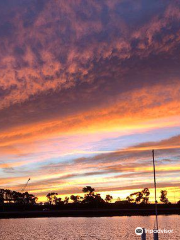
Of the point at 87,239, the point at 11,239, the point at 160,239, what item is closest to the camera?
the point at 160,239

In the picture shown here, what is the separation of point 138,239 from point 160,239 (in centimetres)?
681

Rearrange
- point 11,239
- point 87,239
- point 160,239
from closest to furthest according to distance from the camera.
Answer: point 160,239 < point 87,239 < point 11,239

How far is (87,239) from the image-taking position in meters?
114

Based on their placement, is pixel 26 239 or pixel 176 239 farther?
pixel 26 239

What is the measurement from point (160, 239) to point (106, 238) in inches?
753

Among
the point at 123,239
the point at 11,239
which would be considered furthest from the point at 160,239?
the point at 11,239

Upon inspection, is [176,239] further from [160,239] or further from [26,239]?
[26,239]

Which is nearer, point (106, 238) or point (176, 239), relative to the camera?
point (176, 239)

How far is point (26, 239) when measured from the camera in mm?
120812

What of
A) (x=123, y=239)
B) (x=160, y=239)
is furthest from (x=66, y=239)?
(x=160, y=239)

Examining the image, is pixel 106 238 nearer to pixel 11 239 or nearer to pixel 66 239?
pixel 66 239

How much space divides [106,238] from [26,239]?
2793 cm

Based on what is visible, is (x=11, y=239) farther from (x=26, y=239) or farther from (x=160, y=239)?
(x=160, y=239)

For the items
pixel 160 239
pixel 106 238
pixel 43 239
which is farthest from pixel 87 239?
pixel 160 239
